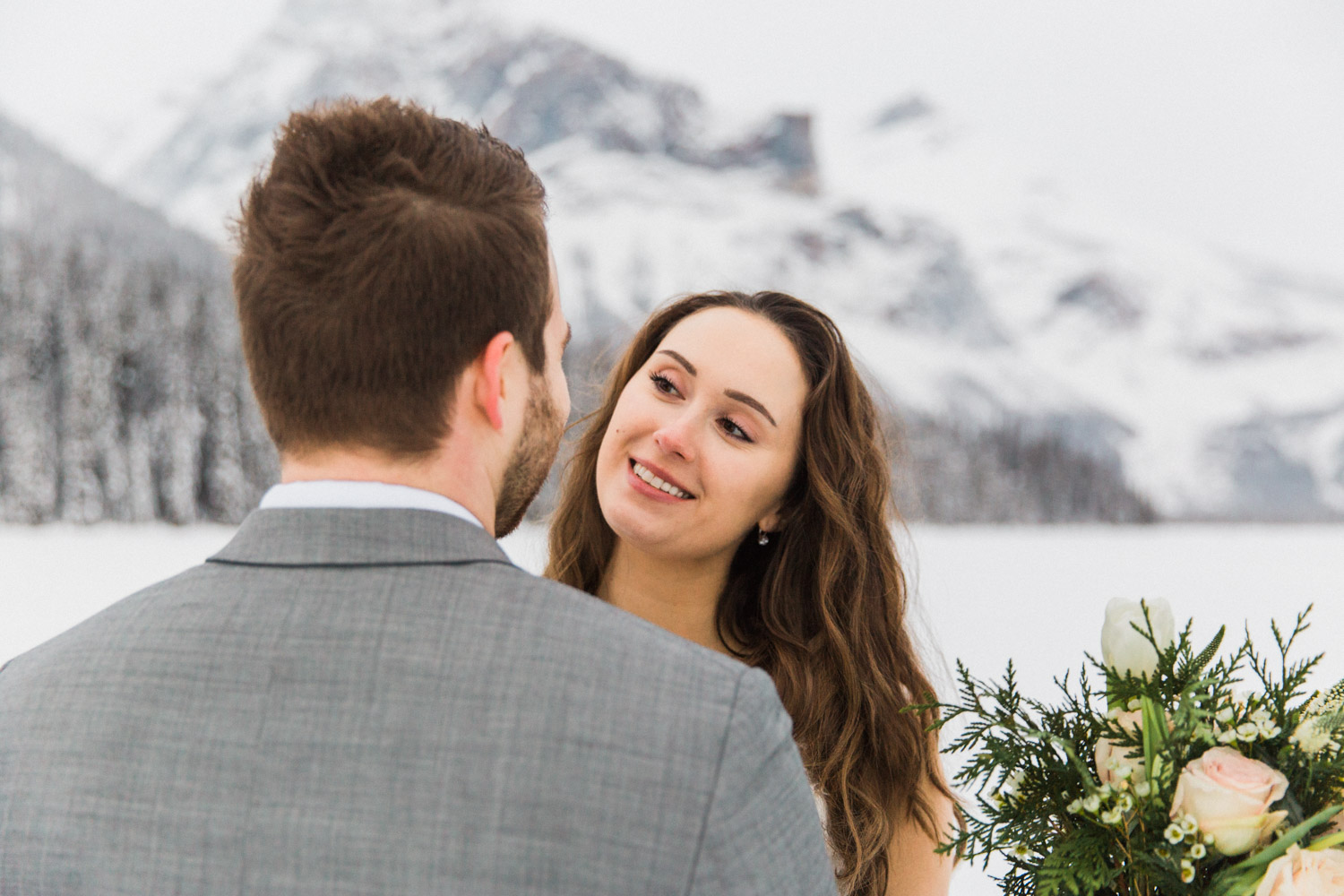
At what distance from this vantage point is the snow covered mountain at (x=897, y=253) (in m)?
10.3

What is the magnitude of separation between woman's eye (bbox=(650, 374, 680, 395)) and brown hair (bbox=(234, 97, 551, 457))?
1.12 meters

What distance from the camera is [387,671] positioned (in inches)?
30.7

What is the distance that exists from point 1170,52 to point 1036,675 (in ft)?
30.5

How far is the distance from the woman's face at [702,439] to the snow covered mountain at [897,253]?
24.6 feet

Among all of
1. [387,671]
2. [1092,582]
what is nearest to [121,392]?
[387,671]

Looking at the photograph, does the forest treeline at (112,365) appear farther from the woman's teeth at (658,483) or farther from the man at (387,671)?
the man at (387,671)

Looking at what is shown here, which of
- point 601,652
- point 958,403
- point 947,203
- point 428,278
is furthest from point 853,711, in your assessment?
point 947,203

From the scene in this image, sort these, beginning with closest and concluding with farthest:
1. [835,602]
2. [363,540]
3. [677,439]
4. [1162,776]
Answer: [363,540] → [1162,776] → [677,439] → [835,602]

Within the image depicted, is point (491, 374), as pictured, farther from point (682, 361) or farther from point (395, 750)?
point (682, 361)

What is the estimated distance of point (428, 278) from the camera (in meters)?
0.85

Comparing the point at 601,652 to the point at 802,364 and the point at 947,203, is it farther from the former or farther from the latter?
the point at 947,203

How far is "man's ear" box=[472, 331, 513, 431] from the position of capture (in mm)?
898

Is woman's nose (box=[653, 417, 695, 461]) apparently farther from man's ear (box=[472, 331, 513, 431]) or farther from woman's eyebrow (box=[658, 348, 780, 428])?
man's ear (box=[472, 331, 513, 431])

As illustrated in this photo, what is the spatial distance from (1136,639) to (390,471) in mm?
798
